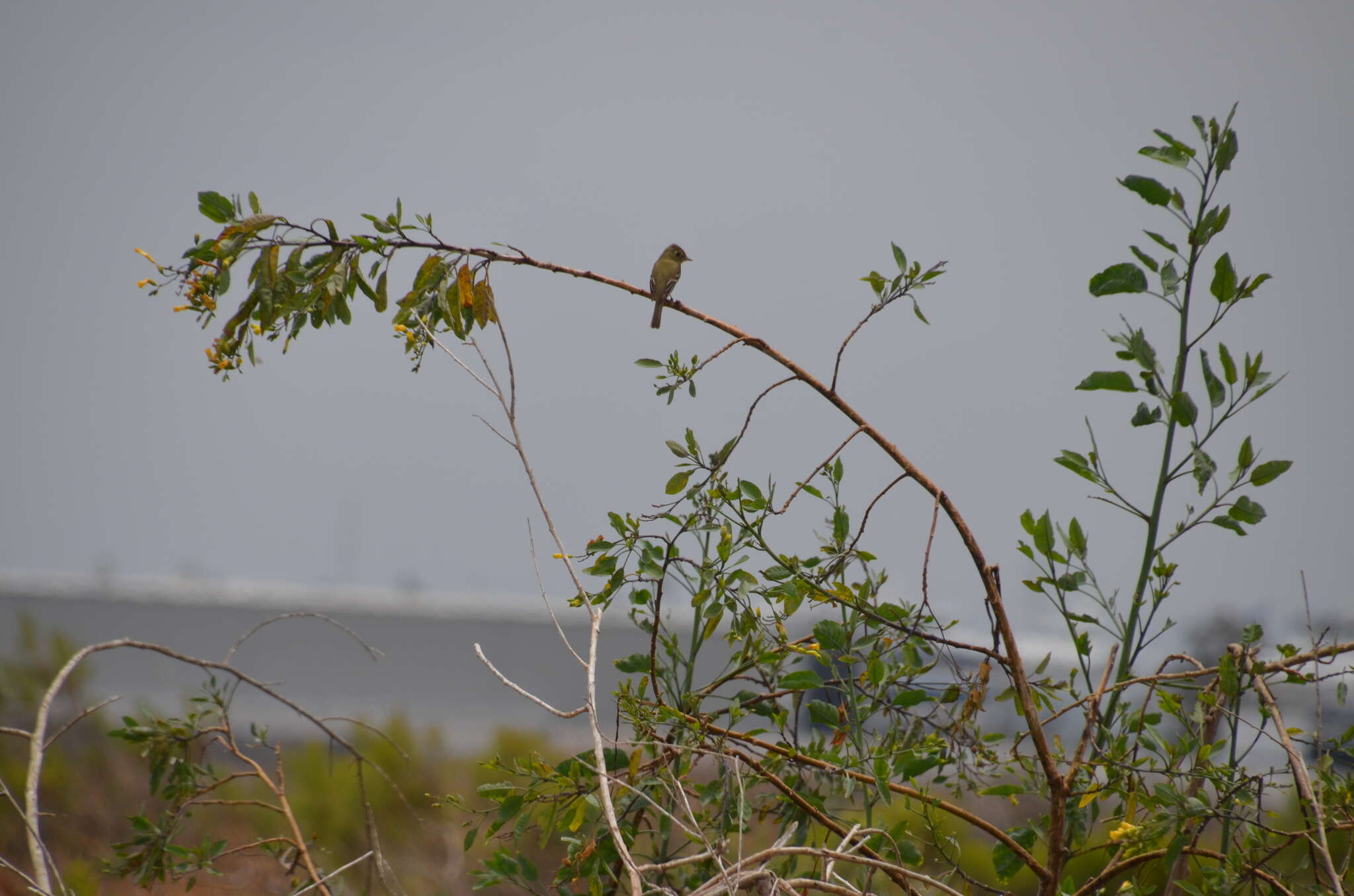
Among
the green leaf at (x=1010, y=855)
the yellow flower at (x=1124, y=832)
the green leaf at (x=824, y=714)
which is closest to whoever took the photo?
the yellow flower at (x=1124, y=832)

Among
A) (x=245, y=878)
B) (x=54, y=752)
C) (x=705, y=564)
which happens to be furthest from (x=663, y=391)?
(x=54, y=752)

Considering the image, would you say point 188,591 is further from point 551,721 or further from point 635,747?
point 635,747

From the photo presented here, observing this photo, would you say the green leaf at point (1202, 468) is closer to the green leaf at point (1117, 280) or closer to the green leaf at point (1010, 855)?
the green leaf at point (1117, 280)

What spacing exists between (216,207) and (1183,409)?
4.24 feet

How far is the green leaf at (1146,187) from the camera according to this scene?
1.21m

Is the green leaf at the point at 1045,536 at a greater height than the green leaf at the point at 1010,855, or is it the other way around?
the green leaf at the point at 1045,536

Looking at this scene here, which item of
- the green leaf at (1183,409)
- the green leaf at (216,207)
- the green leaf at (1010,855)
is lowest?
the green leaf at (1010,855)

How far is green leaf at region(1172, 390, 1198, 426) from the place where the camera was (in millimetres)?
1171

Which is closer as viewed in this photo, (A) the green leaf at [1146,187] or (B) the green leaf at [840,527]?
(A) the green leaf at [1146,187]

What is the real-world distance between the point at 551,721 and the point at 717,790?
7.85 m

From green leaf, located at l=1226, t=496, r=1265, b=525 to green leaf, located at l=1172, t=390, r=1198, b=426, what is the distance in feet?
0.38

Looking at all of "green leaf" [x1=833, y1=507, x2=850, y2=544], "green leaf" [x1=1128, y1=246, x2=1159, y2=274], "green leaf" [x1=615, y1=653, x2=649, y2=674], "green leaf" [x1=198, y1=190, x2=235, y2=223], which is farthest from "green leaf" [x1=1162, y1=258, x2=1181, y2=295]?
"green leaf" [x1=198, y1=190, x2=235, y2=223]

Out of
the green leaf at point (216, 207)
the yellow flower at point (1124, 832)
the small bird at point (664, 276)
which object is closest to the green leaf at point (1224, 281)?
the yellow flower at point (1124, 832)

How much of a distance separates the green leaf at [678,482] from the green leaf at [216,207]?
0.73m
